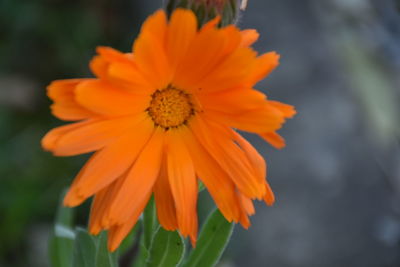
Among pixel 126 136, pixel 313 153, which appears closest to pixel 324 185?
pixel 313 153

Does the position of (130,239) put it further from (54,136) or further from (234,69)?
(234,69)

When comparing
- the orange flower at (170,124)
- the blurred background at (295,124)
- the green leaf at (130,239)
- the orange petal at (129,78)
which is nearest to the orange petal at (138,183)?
the orange flower at (170,124)

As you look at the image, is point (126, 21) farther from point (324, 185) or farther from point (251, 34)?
point (251, 34)

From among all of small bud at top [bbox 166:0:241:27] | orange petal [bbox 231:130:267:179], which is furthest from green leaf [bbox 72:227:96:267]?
small bud at top [bbox 166:0:241:27]

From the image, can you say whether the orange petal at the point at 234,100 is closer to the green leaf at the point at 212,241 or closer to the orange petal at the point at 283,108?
the orange petal at the point at 283,108

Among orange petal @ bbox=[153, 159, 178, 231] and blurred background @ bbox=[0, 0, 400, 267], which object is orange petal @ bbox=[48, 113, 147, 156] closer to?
orange petal @ bbox=[153, 159, 178, 231]
